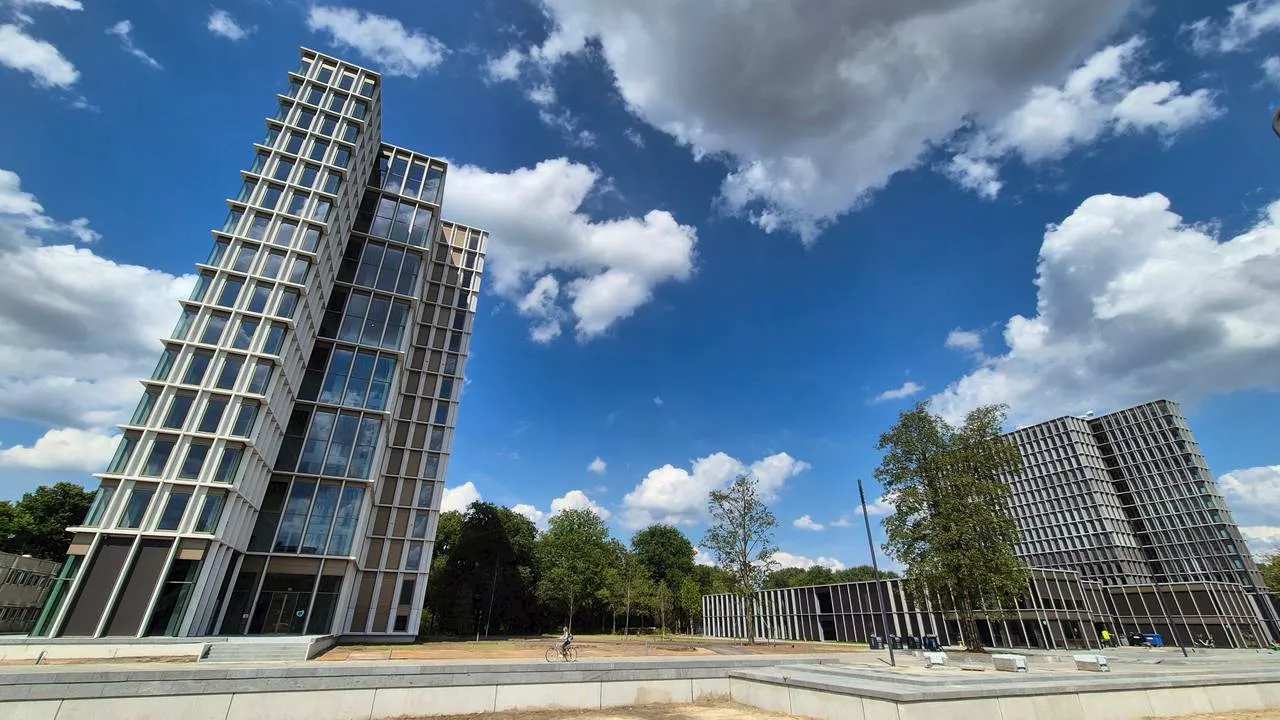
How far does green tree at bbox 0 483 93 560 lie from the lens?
5509 cm

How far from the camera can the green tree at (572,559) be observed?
2741 inches

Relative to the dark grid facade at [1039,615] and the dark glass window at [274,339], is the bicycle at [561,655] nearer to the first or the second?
the dark glass window at [274,339]

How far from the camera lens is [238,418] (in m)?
32.8

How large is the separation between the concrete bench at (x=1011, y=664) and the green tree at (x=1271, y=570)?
11601 centimetres

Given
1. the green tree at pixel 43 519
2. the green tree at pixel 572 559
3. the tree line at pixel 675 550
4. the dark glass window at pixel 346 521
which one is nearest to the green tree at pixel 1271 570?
the tree line at pixel 675 550

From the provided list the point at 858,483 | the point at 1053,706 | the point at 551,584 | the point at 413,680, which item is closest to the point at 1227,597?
the point at 858,483

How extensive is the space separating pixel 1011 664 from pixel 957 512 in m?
15.7

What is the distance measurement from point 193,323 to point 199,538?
13.7 meters

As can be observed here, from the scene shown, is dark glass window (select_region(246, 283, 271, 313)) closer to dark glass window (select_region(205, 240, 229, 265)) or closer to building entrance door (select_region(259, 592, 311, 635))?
dark glass window (select_region(205, 240, 229, 265))

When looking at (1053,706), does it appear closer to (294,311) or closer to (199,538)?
(199,538)

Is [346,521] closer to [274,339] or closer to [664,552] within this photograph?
[274,339]

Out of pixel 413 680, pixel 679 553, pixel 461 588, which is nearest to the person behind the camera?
pixel 413 680

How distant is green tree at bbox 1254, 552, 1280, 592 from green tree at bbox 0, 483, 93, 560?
17827cm

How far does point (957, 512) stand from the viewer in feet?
122
